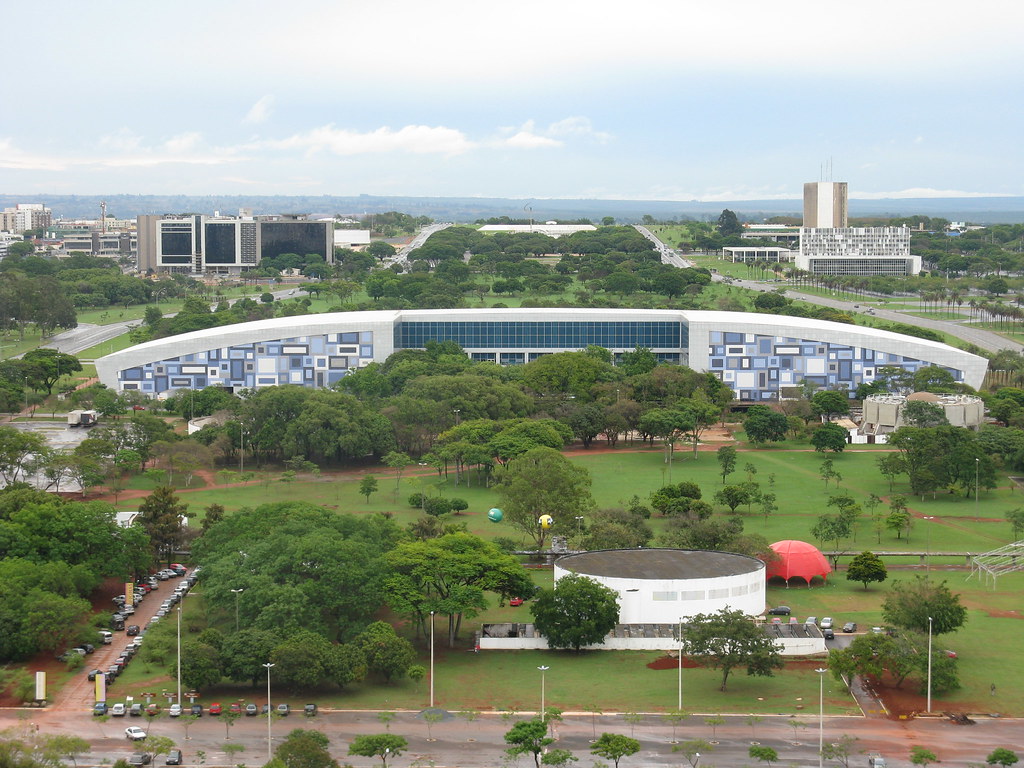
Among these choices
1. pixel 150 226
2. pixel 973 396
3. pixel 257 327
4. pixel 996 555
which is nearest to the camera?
pixel 996 555

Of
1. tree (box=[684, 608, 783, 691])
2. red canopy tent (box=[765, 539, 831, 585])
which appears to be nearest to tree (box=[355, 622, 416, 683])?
tree (box=[684, 608, 783, 691])

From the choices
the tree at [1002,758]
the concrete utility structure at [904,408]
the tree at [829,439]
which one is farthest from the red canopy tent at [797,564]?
the concrete utility structure at [904,408]

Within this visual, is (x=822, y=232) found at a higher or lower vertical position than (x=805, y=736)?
higher

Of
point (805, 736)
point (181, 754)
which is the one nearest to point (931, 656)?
point (805, 736)

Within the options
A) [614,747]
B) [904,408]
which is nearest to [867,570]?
[614,747]

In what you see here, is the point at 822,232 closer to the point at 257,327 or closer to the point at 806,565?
the point at 257,327
